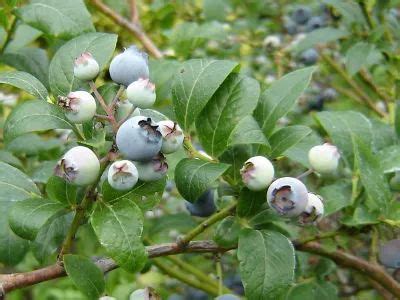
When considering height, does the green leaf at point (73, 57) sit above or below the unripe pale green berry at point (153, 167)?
above

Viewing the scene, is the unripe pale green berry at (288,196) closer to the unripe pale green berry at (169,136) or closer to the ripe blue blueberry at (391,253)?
the unripe pale green berry at (169,136)

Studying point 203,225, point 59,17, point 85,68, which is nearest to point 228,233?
point 203,225

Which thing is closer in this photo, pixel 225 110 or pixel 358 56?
pixel 225 110

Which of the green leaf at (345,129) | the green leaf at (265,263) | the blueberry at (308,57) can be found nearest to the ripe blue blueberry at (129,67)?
the green leaf at (265,263)

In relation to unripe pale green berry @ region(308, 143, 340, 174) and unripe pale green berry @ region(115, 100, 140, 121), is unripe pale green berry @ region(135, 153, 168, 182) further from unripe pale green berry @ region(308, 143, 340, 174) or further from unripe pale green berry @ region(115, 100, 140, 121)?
unripe pale green berry @ region(308, 143, 340, 174)

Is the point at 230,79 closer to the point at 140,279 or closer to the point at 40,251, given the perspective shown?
the point at 40,251

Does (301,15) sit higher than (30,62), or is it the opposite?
(30,62)

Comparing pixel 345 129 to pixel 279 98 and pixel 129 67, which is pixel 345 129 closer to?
pixel 279 98
